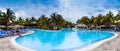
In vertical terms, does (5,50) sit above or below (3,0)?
below

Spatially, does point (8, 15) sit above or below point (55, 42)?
above

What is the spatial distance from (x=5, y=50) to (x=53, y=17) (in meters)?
52.6

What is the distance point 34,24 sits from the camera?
232 feet

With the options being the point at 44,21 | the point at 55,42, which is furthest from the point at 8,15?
the point at 55,42

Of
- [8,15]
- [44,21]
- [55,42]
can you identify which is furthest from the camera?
[44,21]

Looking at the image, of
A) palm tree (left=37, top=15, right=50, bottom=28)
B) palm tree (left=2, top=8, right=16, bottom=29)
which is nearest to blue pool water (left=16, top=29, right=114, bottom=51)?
palm tree (left=2, top=8, right=16, bottom=29)

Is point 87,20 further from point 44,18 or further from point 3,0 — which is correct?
point 3,0

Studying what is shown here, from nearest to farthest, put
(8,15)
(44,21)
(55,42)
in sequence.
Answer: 1. (55,42)
2. (8,15)
3. (44,21)

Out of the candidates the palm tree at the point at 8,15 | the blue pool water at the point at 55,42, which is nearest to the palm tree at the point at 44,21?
the palm tree at the point at 8,15

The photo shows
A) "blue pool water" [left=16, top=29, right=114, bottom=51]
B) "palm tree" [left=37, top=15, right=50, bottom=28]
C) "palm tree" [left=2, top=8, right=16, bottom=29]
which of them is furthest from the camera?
"palm tree" [left=37, top=15, right=50, bottom=28]

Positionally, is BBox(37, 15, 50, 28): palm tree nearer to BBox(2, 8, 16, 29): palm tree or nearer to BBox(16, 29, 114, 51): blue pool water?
BBox(2, 8, 16, 29): palm tree

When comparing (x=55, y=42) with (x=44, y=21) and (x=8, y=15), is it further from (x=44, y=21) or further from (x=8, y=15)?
(x=44, y=21)

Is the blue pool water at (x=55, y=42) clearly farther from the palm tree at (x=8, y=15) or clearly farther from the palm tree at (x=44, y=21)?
the palm tree at (x=44, y=21)

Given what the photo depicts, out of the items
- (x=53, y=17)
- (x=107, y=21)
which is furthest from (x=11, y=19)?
(x=107, y=21)
